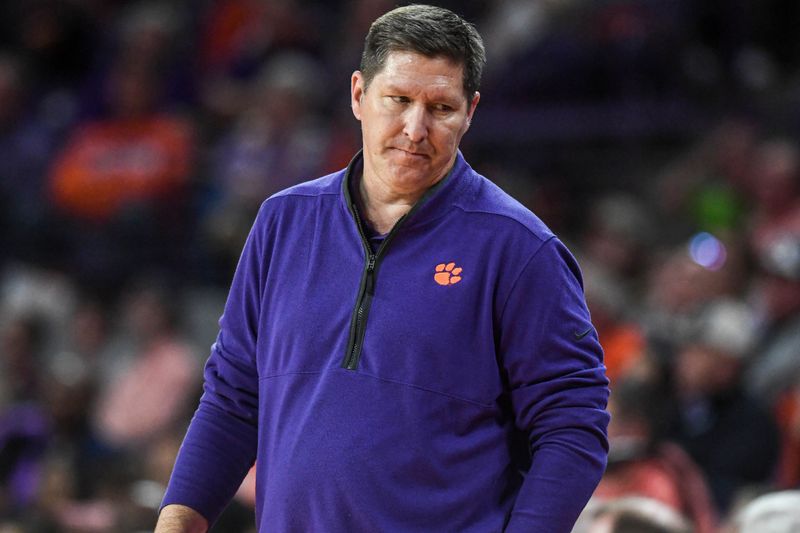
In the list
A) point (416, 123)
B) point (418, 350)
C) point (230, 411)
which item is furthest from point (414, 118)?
point (230, 411)

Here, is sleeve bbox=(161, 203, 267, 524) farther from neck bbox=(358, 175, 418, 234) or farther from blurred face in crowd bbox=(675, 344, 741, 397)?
blurred face in crowd bbox=(675, 344, 741, 397)

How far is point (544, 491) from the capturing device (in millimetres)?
2311

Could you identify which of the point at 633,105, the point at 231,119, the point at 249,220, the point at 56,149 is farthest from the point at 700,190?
the point at 56,149

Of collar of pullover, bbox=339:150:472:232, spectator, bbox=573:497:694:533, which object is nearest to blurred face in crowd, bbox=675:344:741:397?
Answer: spectator, bbox=573:497:694:533

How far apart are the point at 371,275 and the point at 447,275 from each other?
0.14 meters

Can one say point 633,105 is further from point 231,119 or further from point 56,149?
point 56,149

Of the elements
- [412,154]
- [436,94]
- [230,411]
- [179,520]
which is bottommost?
[179,520]

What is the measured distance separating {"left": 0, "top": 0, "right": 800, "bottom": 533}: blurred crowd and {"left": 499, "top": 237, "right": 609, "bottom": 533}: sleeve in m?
1.86

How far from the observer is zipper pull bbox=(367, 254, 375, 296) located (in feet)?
7.95

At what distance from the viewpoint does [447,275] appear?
7.88ft

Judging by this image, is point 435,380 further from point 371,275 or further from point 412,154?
point 412,154

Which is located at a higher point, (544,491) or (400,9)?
(400,9)

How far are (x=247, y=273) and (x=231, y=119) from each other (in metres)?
5.82

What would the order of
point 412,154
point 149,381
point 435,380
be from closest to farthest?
point 435,380, point 412,154, point 149,381
